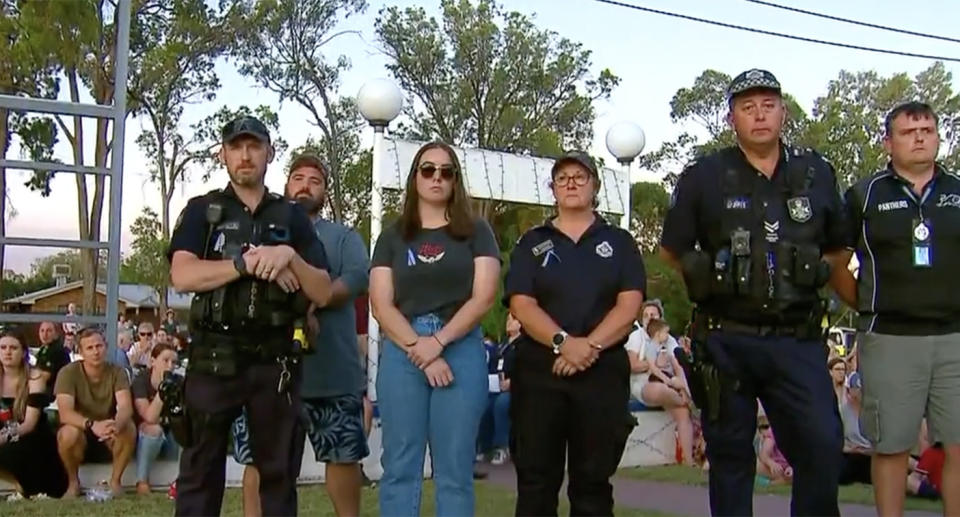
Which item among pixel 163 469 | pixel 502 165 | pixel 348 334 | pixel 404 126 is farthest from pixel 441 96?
pixel 348 334

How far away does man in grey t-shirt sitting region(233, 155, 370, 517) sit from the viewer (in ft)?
17.4


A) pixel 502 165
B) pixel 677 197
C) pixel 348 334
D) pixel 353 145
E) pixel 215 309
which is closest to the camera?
pixel 215 309

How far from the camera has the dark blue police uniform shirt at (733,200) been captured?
442 centimetres

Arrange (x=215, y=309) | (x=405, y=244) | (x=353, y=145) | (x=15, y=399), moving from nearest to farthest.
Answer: (x=215, y=309)
(x=405, y=244)
(x=15, y=399)
(x=353, y=145)

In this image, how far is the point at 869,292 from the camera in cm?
483

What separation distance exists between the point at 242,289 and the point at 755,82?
7.44ft

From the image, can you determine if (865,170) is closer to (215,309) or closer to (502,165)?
(502,165)

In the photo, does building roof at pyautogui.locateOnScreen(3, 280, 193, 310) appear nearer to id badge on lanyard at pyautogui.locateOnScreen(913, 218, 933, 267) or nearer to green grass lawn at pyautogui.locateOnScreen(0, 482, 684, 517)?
green grass lawn at pyautogui.locateOnScreen(0, 482, 684, 517)

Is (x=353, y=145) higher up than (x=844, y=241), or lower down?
higher up

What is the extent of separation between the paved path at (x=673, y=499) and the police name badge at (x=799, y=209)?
127 inches

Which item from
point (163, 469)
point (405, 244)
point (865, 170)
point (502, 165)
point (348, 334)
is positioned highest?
point (865, 170)

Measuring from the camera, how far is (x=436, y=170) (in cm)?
493

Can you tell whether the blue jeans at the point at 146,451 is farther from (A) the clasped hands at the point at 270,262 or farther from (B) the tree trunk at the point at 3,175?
(A) the clasped hands at the point at 270,262

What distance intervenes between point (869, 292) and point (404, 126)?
31892 millimetres
